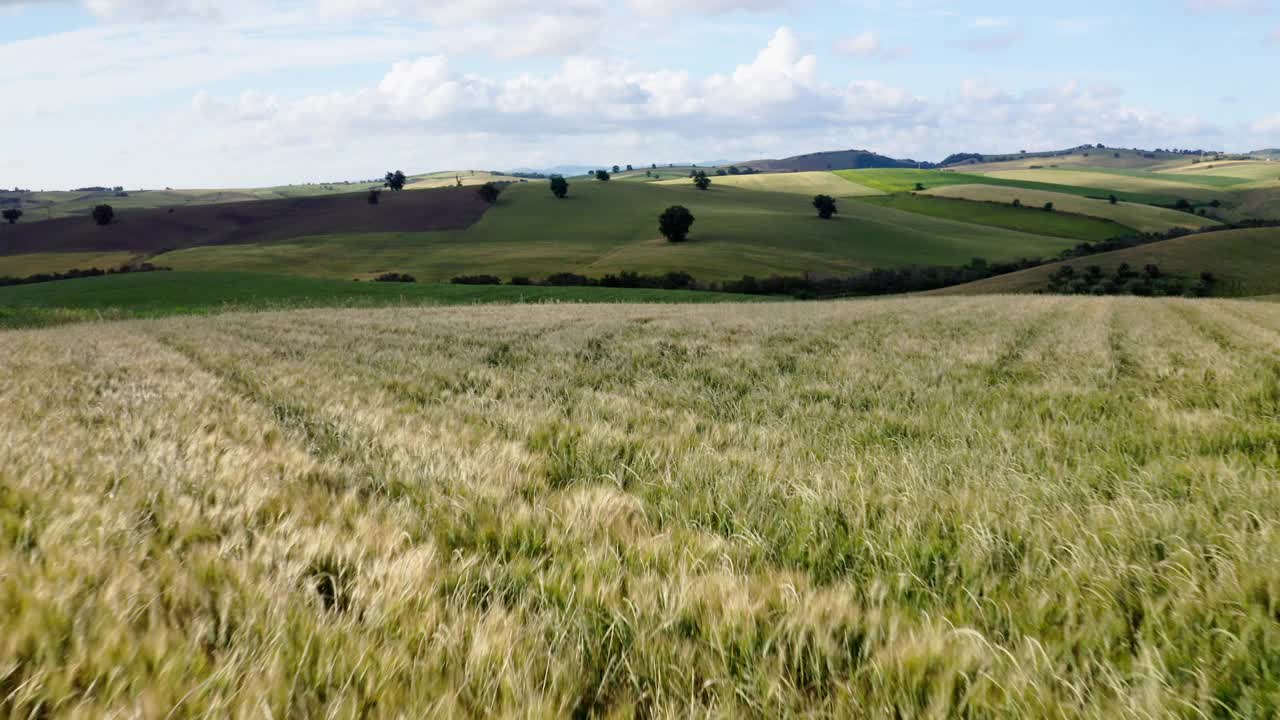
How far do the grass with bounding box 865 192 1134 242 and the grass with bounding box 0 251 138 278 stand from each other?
123728 mm

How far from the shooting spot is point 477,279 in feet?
199

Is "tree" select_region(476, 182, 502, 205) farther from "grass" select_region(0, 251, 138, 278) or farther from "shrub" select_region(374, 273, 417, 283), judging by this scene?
"shrub" select_region(374, 273, 417, 283)

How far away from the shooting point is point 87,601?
194cm

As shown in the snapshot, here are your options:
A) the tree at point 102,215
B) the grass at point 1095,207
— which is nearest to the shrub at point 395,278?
the tree at point 102,215

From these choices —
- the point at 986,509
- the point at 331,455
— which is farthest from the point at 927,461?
the point at 331,455

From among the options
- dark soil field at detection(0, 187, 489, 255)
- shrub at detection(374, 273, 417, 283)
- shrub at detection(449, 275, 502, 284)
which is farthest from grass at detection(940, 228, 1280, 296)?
dark soil field at detection(0, 187, 489, 255)

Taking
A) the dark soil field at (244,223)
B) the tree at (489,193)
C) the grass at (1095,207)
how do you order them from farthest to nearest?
1. the tree at (489,193)
2. the grass at (1095,207)
3. the dark soil field at (244,223)

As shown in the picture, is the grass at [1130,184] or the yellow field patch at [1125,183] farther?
the yellow field patch at [1125,183]

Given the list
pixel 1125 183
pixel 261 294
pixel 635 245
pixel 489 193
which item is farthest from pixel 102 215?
pixel 1125 183

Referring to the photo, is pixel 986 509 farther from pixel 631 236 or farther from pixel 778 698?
pixel 631 236

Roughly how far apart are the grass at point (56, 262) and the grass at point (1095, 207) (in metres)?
144

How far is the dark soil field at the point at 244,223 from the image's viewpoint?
3484 inches

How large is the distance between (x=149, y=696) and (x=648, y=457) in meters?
2.72

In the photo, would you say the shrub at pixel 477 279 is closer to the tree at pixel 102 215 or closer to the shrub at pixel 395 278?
the shrub at pixel 395 278
